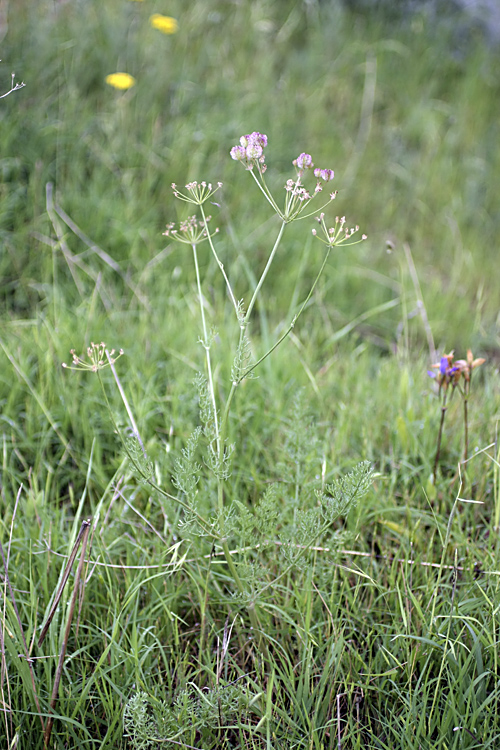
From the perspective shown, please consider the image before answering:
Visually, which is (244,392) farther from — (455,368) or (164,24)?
(164,24)

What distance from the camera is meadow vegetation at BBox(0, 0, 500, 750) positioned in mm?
1228

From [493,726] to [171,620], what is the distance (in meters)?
0.71

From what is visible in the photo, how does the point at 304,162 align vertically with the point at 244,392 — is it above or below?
above

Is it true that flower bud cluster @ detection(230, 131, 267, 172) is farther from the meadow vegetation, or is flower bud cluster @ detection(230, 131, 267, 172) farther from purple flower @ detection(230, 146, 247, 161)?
the meadow vegetation

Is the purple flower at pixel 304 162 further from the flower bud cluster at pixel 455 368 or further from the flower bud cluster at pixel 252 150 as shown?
the flower bud cluster at pixel 455 368

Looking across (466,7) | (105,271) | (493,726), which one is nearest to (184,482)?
(493,726)

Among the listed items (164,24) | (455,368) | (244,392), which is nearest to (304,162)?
(455,368)

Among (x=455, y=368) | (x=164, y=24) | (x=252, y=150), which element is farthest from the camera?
(x=164, y=24)

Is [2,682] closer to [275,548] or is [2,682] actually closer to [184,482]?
[184,482]

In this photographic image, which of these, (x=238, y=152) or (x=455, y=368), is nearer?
(x=238, y=152)

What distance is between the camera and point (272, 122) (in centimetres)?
372

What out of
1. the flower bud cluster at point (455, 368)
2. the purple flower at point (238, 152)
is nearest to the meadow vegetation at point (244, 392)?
the flower bud cluster at point (455, 368)

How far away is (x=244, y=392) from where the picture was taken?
212 cm

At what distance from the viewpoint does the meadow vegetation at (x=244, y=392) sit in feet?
4.03
